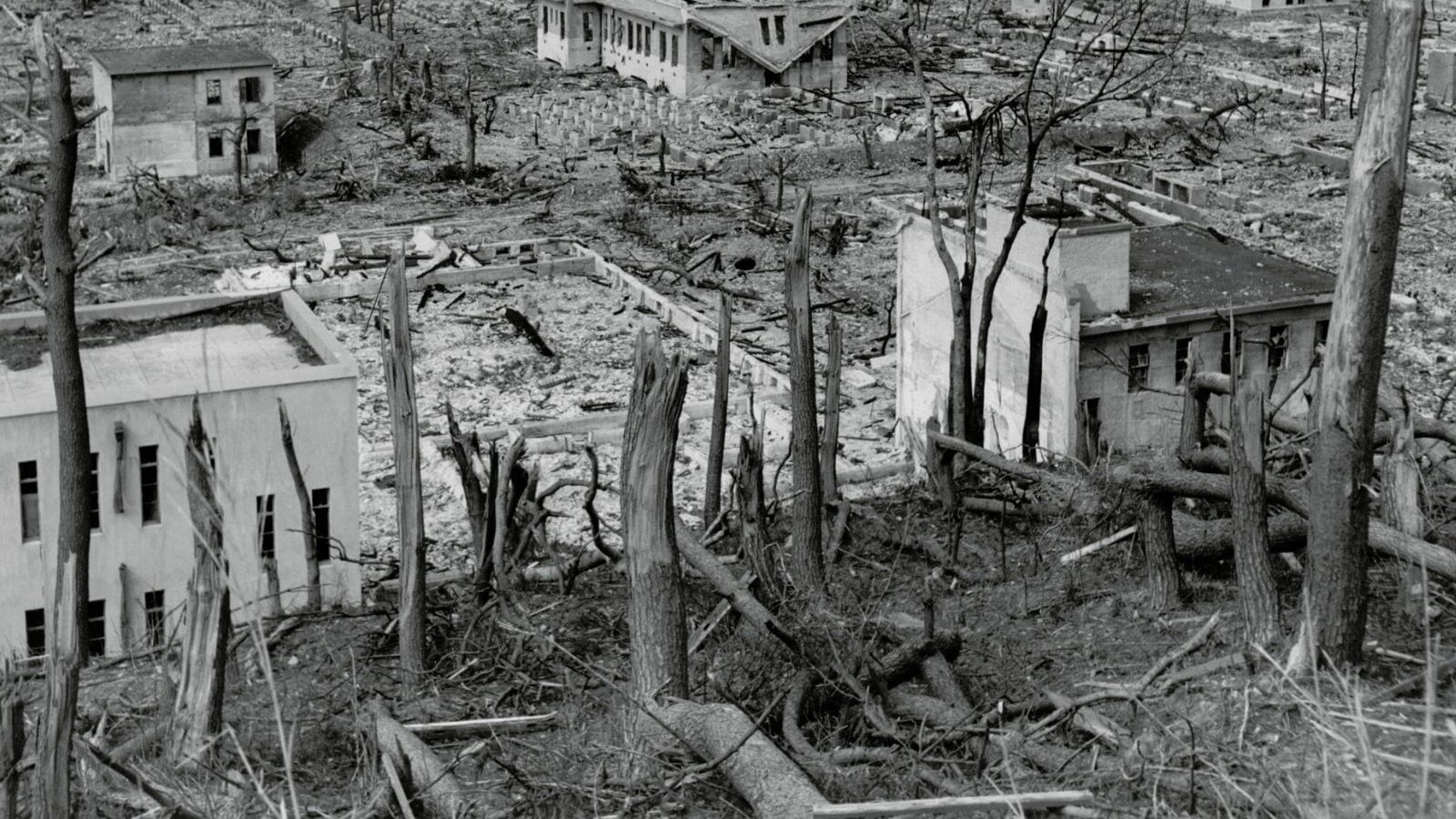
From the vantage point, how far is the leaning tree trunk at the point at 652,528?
13492 mm

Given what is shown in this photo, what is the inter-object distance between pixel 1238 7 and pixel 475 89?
108 ft

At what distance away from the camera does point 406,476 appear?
17281 mm

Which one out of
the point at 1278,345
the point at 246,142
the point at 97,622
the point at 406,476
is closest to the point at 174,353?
the point at 97,622

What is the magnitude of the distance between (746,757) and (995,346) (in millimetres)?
16915

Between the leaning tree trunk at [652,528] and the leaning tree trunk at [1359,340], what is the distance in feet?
14.9

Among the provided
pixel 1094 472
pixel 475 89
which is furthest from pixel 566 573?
pixel 475 89

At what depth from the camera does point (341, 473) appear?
23.3 metres

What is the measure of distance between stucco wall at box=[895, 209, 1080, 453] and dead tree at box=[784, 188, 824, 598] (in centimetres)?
799

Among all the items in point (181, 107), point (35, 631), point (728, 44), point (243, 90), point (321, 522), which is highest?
point (728, 44)

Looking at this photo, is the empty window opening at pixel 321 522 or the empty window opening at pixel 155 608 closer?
the empty window opening at pixel 155 608

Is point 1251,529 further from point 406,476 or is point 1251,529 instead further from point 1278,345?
point 1278,345


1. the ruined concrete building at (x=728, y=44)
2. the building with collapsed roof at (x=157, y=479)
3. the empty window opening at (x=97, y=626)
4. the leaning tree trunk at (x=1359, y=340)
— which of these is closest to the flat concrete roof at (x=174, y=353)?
the building with collapsed roof at (x=157, y=479)

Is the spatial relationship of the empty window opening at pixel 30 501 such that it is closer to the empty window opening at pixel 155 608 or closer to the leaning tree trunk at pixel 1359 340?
the empty window opening at pixel 155 608

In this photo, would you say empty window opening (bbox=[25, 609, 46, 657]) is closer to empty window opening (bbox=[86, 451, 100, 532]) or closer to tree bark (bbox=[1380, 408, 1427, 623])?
empty window opening (bbox=[86, 451, 100, 532])
